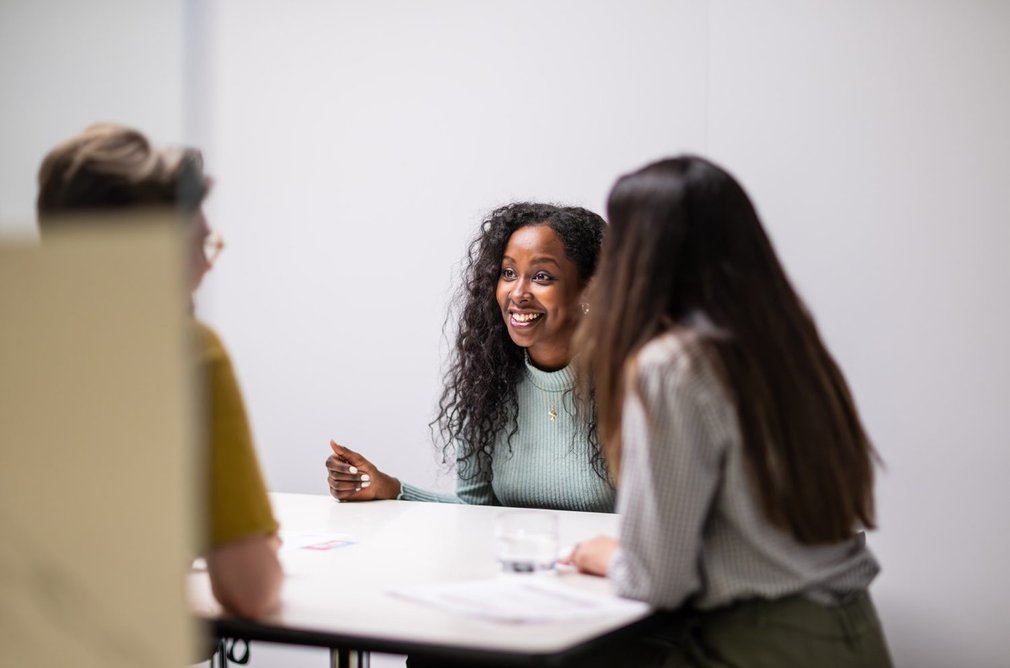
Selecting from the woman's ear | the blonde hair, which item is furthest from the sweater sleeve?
the blonde hair

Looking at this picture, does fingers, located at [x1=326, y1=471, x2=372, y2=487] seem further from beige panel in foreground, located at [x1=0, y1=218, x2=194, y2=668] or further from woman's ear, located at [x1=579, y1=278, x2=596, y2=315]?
beige panel in foreground, located at [x1=0, y1=218, x2=194, y2=668]

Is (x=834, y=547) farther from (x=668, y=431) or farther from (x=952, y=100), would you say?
(x=952, y=100)

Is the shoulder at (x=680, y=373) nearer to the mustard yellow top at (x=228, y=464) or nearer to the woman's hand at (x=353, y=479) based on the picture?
the mustard yellow top at (x=228, y=464)

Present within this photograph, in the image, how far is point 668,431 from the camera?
1260mm

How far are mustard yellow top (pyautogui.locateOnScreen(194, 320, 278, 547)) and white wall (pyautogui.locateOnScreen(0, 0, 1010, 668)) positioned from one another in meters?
1.09

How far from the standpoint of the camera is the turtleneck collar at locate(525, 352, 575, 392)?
8.07 ft

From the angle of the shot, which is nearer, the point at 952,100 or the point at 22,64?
the point at 22,64

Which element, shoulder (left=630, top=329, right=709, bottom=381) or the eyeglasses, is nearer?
the eyeglasses

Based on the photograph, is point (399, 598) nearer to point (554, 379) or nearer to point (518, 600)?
point (518, 600)

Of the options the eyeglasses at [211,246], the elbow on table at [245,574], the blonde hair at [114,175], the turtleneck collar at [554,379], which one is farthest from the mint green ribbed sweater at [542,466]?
the blonde hair at [114,175]

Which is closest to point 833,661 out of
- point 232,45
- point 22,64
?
point 22,64

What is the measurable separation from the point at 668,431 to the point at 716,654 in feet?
1.02

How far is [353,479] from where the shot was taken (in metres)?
2.36

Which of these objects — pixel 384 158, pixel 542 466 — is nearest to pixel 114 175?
pixel 542 466
